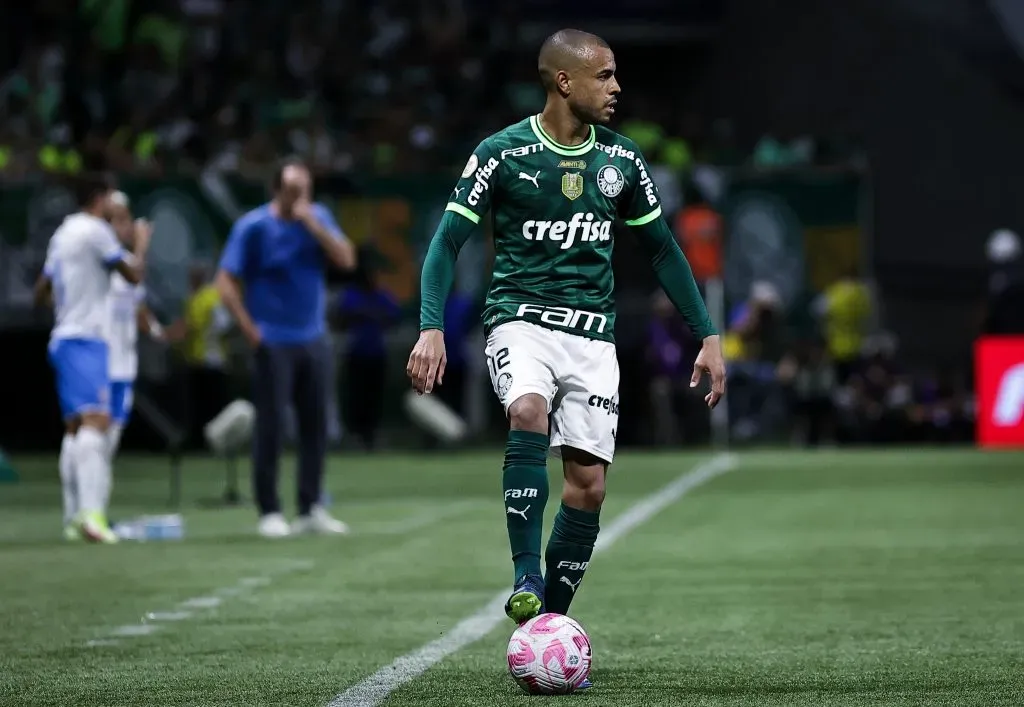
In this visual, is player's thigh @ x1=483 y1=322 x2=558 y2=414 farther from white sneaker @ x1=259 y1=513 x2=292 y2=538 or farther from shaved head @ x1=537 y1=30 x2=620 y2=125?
white sneaker @ x1=259 y1=513 x2=292 y2=538

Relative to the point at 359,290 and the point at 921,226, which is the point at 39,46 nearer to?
the point at 359,290

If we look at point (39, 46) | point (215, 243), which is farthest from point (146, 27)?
point (215, 243)

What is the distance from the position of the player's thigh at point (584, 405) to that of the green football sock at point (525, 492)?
0.37 feet

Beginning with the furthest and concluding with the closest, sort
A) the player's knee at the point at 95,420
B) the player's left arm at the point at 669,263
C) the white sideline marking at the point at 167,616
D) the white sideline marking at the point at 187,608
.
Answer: the player's knee at the point at 95,420 → the white sideline marking at the point at 167,616 → the white sideline marking at the point at 187,608 → the player's left arm at the point at 669,263

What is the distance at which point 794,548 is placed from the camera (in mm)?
11930

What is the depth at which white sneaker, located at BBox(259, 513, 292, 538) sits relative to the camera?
13.3m

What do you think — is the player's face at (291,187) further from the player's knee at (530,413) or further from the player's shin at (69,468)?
the player's knee at (530,413)

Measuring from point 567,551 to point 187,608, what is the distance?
2870mm

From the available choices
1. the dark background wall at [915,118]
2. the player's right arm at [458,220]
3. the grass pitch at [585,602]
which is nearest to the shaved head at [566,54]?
the player's right arm at [458,220]

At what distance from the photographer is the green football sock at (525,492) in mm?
6648

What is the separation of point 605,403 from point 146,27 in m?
23.9

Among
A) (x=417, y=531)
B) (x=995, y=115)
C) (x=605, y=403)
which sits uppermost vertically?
(x=995, y=115)

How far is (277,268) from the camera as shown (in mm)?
13172

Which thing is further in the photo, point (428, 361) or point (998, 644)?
point (998, 644)
